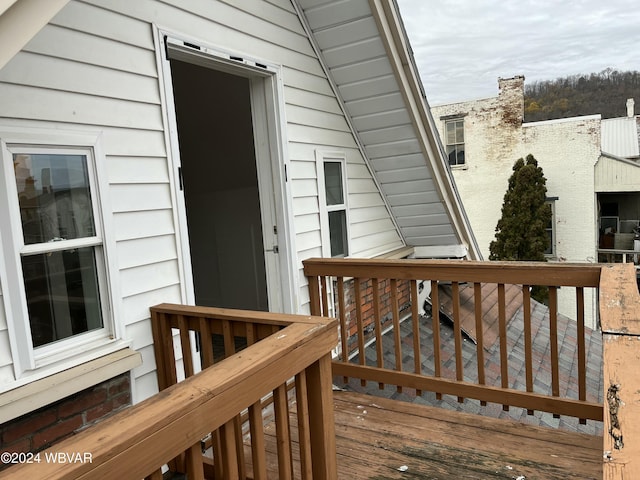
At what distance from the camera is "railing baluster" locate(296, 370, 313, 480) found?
1.61 meters

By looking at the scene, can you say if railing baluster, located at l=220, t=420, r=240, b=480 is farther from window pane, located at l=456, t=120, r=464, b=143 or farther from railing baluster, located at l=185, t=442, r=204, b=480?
window pane, located at l=456, t=120, r=464, b=143

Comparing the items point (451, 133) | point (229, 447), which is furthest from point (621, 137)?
point (229, 447)

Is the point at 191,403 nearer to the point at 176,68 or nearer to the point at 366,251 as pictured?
the point at 366,251

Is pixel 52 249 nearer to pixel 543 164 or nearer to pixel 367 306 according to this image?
pixel 367 306

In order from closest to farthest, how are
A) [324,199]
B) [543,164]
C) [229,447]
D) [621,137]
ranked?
[229,447]
[324,199]
[543,164]
[621,137]

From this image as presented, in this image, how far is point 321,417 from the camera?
166 centimetres

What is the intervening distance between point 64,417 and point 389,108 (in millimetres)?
3350

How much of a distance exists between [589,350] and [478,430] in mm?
3458

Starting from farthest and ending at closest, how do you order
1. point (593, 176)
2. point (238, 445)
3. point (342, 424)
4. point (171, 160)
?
1. point (593, 176)
2. point (342, 424)
3. point (171, 160)
4. point (238, 445)

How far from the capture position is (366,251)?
457 centimetres

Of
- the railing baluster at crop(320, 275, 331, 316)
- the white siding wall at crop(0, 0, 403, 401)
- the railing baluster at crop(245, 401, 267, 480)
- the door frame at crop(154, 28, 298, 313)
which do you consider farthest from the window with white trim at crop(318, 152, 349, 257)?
the railing baluster at crop(245, 401, 267, 480)

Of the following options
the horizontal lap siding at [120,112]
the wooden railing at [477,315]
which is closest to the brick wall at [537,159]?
the wooden railing at [477,315]

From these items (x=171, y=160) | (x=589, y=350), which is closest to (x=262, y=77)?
(x=171, y=160)

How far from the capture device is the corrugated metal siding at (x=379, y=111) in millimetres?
3582
